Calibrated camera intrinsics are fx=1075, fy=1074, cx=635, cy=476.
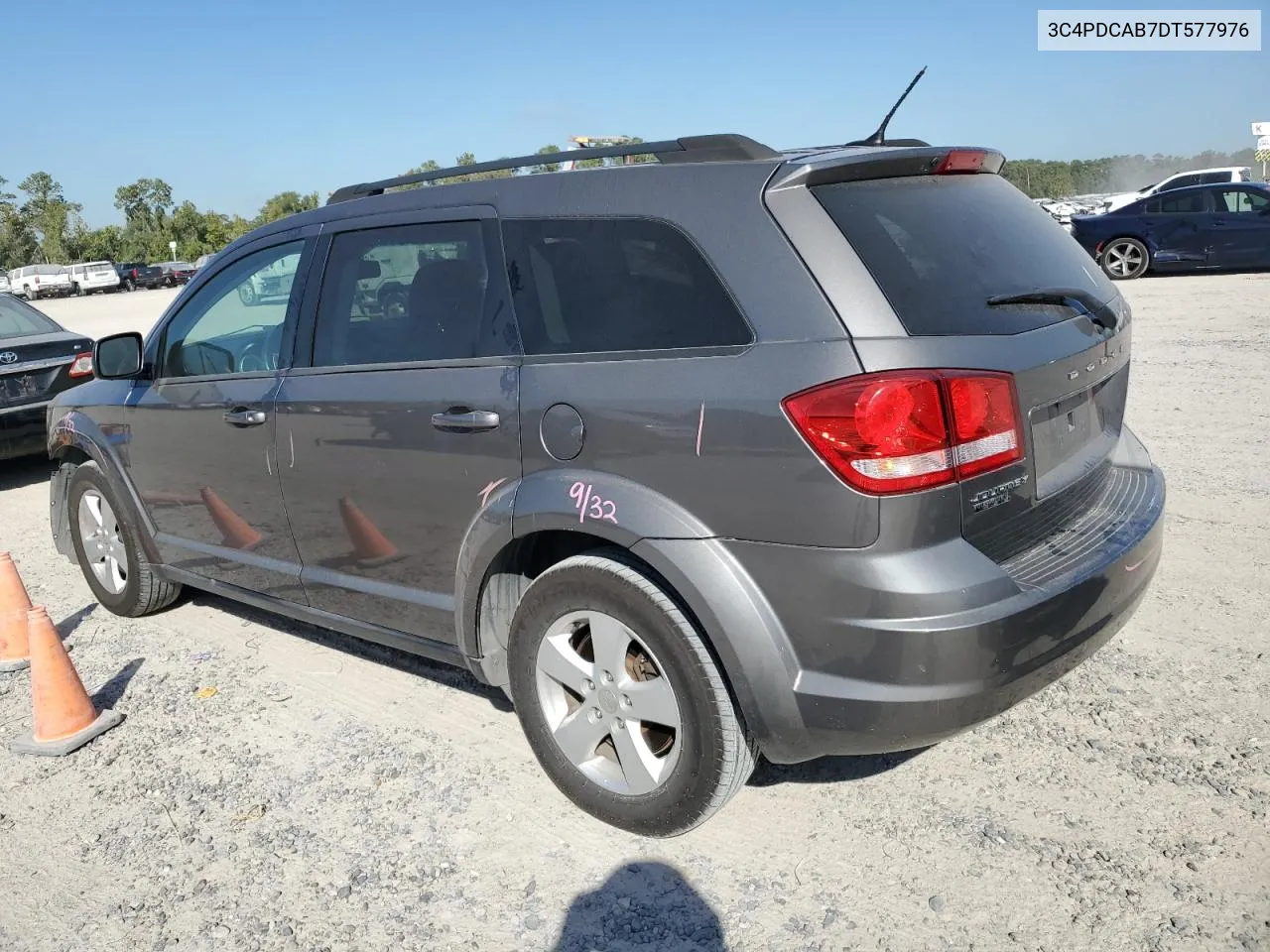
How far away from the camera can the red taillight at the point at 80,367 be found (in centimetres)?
872

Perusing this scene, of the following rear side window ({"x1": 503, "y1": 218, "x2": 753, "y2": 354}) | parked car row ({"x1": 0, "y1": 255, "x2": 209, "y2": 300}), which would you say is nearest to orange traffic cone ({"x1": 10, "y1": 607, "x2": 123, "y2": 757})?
rear side window ({"x1": 503, "y1": 218, "x2": 753, "y2": 354})

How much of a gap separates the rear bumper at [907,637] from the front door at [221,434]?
2181mm

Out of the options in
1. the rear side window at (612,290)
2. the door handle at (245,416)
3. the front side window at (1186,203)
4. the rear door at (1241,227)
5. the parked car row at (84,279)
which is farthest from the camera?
the parked car row at (84,279)

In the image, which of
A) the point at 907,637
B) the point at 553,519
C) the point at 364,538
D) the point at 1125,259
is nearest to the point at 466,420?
the point at 553,519

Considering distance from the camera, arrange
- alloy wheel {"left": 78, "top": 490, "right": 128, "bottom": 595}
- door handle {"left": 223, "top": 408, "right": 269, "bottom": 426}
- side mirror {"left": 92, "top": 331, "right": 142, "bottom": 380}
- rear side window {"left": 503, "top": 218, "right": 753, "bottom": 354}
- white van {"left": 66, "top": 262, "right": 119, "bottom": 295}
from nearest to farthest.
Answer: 1. rear side window {"left": 503, "top": 218, "right": 753, "bottom": 354}
2. door handle {"left": 223, "top": 408, "right": 269, "bottom": 426}
3. side mirror {"left": 92, "top": 331, "right": 142, "bottom": 380}
4. alloy wheel {"left": 78, "top": 490, "right": 128, "bottom": 595}
5. white van {"left": 66, "top": 262, "right": 119, "bottom": 295}

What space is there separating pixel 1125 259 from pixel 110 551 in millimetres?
17402

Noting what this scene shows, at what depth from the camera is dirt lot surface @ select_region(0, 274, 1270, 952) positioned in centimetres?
272

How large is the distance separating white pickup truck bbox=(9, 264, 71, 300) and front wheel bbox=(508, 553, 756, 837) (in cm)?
6168

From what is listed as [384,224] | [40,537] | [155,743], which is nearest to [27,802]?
[155,743]

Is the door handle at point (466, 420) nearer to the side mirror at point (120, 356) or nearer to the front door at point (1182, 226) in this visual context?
the side mirror at point (120, 356)

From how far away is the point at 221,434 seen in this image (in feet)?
13.9

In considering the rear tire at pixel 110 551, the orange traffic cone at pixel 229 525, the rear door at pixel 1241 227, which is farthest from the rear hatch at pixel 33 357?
the rear door at pixel 1241 227

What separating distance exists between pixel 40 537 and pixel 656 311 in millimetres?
5789

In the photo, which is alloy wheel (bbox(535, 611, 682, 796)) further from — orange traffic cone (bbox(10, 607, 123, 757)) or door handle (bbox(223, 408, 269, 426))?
orange traffic cone (bbox(10, 607, 123, 757))
